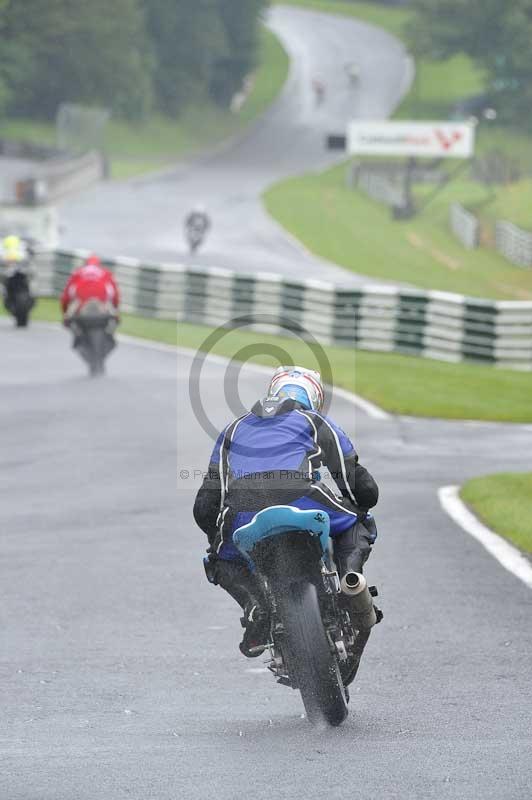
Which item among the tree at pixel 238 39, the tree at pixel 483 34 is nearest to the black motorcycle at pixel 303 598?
the tree at pixel 483 34

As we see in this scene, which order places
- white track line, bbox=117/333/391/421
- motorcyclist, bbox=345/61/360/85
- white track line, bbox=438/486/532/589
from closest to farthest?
white track line, bbox=438/486/532/589
white track line, bbox=117/333/391/421
motorcyclist, bbox=345/61/360/85

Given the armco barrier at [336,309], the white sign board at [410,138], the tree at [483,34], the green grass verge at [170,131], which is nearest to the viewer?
the armco barrier at [336,309]

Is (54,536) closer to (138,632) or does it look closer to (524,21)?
(138,632)

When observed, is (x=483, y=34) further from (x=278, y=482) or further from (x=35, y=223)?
(x=278, y=482)

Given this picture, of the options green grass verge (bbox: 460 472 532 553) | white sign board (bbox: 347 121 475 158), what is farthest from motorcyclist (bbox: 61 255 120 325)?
white sign board (bbox: 347 121 475 158)

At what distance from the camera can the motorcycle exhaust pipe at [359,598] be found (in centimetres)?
706

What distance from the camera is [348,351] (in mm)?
29375

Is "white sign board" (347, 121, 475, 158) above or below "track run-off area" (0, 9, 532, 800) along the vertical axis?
below

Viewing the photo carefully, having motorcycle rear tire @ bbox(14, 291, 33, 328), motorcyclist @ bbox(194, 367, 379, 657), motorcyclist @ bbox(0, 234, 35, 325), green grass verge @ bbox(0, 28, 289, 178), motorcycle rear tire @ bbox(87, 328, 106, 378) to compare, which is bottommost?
green grass verge @ bbox(0, 28, 289, 178)

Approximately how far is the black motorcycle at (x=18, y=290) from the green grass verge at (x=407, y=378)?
79.9 inches

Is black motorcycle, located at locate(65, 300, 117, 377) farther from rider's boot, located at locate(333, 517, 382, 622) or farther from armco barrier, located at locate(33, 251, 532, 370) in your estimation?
rider's boot, located at locate(333, 517, 382, 622)

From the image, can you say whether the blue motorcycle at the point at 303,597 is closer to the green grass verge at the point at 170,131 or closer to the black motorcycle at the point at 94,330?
the black motorcycle at the point at 94,330

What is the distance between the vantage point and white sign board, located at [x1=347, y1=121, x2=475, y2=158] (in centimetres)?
8225

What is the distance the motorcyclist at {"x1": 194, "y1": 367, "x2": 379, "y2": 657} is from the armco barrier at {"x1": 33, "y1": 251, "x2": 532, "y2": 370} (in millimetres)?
19368
